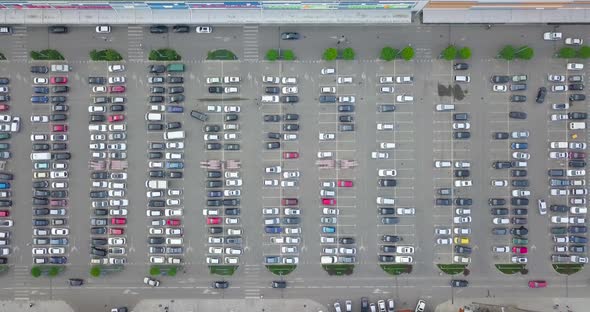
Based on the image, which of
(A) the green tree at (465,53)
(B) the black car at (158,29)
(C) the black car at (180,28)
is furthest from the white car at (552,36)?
(B) the black car at (158,29)

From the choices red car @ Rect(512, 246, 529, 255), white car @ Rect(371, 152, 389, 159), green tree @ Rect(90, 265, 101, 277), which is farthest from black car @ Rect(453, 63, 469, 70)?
green tree @ Rect(90, 265, 101, 277)

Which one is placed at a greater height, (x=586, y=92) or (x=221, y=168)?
(x=586, y=92)

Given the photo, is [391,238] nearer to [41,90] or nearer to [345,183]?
[345,183]

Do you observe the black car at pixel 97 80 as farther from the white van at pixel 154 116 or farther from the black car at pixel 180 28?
the black car at pixel 180 28

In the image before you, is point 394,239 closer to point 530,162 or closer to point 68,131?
point 530,162

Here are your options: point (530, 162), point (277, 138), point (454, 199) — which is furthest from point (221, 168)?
point (530, 162)
